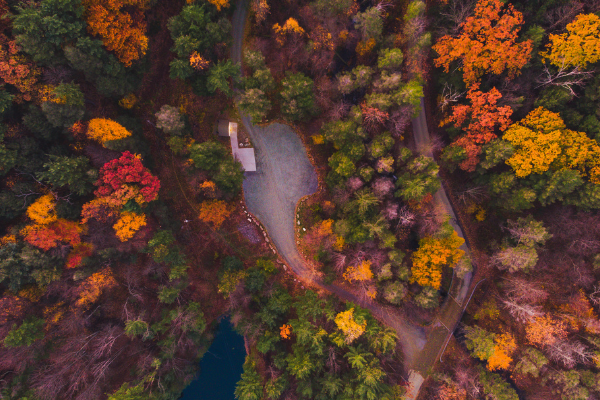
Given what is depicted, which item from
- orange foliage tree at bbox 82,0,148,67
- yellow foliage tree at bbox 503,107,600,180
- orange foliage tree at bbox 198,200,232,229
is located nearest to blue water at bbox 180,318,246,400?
orange foliage tree at bbox 198,200,232,229

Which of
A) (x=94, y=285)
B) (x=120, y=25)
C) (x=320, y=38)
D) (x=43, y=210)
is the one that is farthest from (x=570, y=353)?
(x=120, y=25)

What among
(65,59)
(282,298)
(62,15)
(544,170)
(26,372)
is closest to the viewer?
(62,15)

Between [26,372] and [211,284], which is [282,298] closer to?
[211,284]

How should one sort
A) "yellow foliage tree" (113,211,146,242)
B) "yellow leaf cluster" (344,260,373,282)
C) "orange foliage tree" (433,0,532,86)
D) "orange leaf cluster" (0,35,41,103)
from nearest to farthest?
"orange leaf cluster" (0,35,41,103), "orange foliage tree" (433,0,532,86), "yellow foliage tree" (113,211,146,242), "yellow leaf cluster" (344,260,373,282)

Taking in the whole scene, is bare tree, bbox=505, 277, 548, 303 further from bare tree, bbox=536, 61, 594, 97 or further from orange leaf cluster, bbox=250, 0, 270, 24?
orange leaf cluster, bbox=250, 0, 270, 24

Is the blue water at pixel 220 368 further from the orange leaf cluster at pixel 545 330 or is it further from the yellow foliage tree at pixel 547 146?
the yellow foliage tree at pixel 547 146

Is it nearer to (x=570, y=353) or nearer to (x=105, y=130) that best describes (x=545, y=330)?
(x=570, y=353)

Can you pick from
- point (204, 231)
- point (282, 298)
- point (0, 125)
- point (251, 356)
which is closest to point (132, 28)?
point (0, 125)
